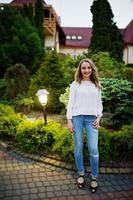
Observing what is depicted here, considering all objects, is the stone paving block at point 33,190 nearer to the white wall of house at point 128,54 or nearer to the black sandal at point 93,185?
the black sandal at point 93,185

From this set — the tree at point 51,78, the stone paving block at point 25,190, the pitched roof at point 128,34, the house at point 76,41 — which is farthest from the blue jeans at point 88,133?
the house at point 76,41

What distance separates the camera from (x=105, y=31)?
27.2 meters

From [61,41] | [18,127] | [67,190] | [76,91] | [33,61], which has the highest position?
[61,41]

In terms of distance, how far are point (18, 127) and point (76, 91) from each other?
2753 mm

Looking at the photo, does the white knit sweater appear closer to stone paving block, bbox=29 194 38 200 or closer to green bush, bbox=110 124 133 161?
stone paving block, bbox=29 194 38 200

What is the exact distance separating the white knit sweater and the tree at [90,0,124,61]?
21.7 m

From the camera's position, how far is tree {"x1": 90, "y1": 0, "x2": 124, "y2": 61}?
26844 mm

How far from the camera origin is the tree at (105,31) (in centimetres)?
2684

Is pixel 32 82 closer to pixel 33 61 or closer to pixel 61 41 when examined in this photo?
pixel 33 61

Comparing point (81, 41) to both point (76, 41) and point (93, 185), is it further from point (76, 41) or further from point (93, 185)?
point (93, 185)

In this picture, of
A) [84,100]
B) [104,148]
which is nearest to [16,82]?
[104,148]

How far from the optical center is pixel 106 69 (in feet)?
48.0

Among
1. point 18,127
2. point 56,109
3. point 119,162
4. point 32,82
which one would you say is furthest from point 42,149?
point 32,82

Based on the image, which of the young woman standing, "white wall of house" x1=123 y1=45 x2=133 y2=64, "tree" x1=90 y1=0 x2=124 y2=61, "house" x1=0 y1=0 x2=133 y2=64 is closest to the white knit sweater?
the young woman standing
